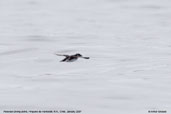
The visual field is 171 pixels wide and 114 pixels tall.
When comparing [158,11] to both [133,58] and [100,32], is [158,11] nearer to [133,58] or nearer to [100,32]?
[100,32]

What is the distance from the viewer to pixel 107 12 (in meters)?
20.3

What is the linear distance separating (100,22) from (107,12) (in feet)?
7.95

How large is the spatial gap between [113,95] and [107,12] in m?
11.7

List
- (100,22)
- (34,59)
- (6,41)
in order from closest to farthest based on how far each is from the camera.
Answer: (34,59) < (6,41) < (100,22)

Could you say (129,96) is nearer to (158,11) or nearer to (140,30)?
(140,30)

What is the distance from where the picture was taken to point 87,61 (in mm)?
11445

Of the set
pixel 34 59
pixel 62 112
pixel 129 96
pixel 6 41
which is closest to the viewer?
pixel 62 112

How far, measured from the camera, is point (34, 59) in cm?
1172

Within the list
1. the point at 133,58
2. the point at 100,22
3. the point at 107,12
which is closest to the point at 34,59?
the point at 133,58

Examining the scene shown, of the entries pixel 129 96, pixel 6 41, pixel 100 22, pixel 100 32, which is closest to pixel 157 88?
pixel 129 96

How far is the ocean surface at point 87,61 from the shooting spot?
847 cm

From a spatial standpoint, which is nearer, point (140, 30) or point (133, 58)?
point (133, 58)

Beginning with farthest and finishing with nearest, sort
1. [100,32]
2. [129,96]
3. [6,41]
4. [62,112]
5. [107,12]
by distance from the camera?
1. [107,12]
2. [100,32]
3. [6,41]
4. [129,96]
5. [62,112]

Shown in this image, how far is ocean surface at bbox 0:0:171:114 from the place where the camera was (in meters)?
8.47
